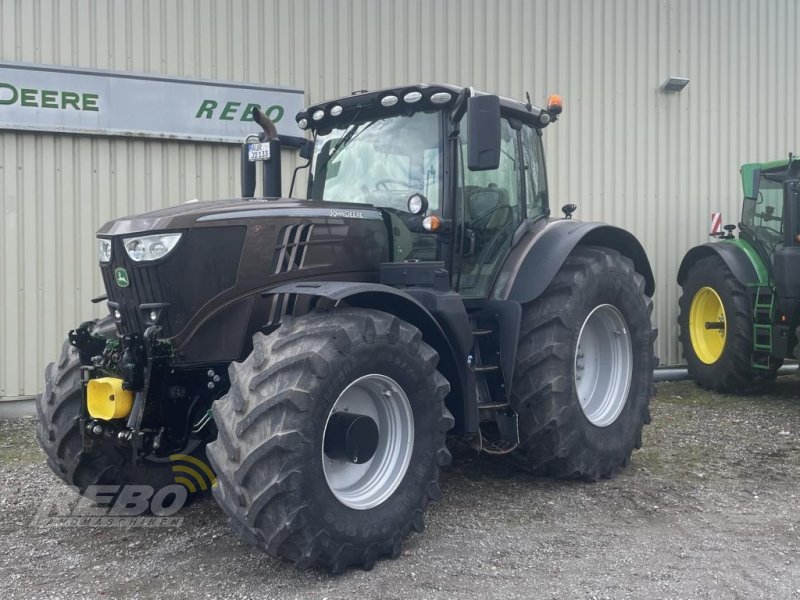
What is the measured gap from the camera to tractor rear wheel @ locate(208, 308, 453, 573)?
11.5 ft

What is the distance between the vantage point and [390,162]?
5.01 meters

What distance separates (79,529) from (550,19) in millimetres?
7646

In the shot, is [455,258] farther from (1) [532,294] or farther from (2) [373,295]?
(2) [373,295]

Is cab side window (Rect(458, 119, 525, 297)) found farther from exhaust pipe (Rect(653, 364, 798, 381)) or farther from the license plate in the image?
exhaust pipe (Rect(653, 364, 798, 381))

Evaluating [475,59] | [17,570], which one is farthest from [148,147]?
[17,570]

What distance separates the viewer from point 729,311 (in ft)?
29.2

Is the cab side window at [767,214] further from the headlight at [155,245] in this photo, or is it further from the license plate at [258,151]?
the headlight at [155,245]

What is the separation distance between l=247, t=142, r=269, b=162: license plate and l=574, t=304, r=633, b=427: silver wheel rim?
2375 millimetres

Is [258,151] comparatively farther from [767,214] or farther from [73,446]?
[767,214]

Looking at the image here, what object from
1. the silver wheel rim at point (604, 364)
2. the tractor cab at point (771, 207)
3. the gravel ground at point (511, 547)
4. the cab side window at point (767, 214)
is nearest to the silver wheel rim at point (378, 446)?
the gravel ground at point (511, 547)

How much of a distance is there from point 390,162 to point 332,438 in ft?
5.94

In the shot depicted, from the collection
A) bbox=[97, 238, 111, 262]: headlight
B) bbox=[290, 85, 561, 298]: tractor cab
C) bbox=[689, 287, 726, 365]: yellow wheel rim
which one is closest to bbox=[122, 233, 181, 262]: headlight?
bbox=[97, 238, 111, 262]: headlight

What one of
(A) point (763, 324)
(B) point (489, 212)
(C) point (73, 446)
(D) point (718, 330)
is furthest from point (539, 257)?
(D) point (718, 330)

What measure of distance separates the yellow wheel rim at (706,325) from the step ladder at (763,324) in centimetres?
66
